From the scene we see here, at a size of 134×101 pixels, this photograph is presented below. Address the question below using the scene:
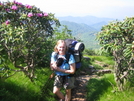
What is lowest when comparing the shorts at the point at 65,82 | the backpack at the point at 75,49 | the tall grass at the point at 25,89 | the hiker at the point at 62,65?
the tall grass at the point at 25,89

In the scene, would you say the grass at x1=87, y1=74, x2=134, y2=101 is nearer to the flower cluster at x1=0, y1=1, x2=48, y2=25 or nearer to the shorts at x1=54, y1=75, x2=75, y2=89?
the shorts at x1=54, y1=75, x2=75, y2=89

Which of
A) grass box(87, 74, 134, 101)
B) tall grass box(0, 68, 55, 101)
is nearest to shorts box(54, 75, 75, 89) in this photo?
tall grass box(0, 68, 55, 101)

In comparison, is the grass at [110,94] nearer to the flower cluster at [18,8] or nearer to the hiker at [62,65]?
the hiker at [62,65]

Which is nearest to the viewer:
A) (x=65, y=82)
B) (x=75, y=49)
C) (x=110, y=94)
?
(x=75, y=49)

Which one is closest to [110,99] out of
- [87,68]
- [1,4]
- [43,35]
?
[43,35]

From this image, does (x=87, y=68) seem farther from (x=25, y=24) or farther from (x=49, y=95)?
(x=25, y=24)

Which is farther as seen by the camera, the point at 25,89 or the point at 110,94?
the point at 110,94

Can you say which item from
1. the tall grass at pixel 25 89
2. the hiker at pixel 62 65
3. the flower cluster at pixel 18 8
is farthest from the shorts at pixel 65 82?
the flower cluster at pixel 18 8

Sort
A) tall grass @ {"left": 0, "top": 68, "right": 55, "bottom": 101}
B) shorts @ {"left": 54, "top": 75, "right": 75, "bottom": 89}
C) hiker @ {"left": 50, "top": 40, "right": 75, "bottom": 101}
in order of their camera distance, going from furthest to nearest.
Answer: tall grass @ {"left": 0, "top": 68, "right": 55, "bottom": 101} → shorts @ {"left": 54, "top": 75, "right": 75, "bottom": 89} → hiker @ {"left": 50, "top": 40, "right": 75, "bottom": 101}

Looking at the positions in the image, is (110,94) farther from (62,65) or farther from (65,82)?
(62,65)

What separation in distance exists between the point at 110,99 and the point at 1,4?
17.6 feet

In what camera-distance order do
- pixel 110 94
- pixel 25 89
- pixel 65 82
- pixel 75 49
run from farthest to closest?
pixel 110 94 < pixel 25 89 < pixel 65 82 < pixel 75 49

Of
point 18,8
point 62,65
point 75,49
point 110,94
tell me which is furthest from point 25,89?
point 110,94

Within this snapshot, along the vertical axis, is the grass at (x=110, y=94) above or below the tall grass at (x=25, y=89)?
below
